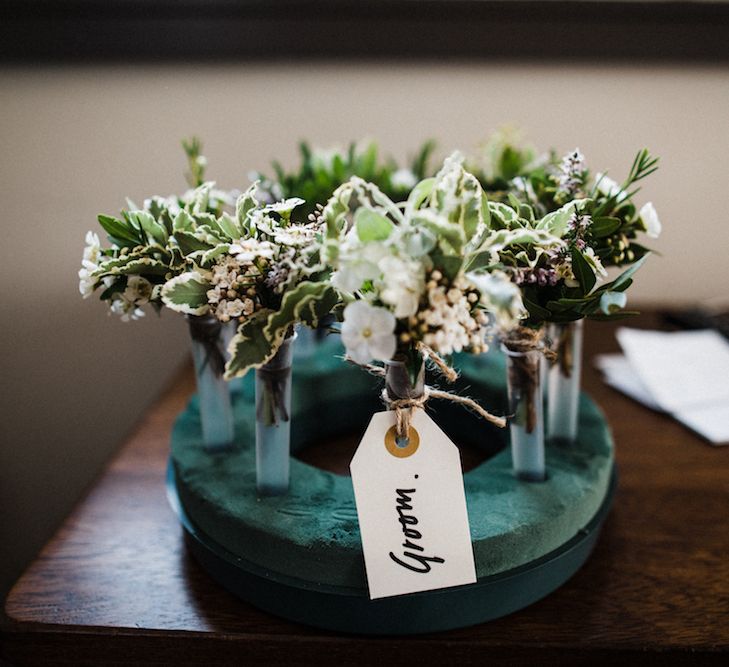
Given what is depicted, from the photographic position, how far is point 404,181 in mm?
1113

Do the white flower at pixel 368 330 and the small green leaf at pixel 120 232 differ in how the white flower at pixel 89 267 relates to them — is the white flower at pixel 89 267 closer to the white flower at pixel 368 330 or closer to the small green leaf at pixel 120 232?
the small green leaf at pixel 120 232

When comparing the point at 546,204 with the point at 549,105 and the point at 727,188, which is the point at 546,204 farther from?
the point at 727,188

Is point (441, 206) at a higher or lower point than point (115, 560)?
higher

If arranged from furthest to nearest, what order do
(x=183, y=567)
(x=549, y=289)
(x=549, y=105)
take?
(x=549, y=105)
(x=183, y=567)
(x=549, y=289)

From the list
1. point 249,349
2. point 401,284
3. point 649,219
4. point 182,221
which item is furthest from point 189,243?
point 649,219

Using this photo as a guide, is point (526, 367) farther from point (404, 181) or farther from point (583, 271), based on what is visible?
point (404, 181)

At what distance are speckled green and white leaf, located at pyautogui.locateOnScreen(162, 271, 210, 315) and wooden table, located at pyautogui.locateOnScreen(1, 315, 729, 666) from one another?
29 cm

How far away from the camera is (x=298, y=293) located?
52 centimetres

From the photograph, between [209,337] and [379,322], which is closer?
[379,322]

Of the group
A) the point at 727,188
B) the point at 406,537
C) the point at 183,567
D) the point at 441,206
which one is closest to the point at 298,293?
the point at 441,206

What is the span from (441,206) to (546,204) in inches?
12.3

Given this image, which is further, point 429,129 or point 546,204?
point 429,129

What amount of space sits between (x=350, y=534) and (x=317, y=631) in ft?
0.31

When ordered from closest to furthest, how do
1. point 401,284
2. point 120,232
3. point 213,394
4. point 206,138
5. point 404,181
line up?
point 401,284 → point 120,232 → point 213,394 → point 404,181 → point 206,138
